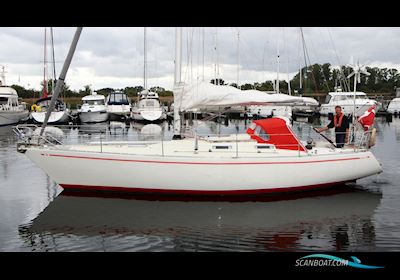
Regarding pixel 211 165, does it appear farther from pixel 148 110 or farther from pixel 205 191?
pixel 148 110

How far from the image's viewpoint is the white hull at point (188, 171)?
11.3m

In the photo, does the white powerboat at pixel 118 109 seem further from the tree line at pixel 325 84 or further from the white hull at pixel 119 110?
the tree line at pixel 325 84

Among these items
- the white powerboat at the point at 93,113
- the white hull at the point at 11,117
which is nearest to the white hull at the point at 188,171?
the white hull at the point at 11,117

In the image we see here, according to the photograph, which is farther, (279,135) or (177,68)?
(177,68)

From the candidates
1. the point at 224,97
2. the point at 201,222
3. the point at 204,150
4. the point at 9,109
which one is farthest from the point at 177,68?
the point at 9,109

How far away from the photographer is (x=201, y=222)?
9.98 meters

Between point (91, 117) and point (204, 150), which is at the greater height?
point (91, 117)

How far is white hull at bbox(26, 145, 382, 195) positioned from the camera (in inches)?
446

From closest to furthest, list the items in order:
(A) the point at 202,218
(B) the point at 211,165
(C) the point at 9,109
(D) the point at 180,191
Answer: (A) the point at 202,218 < (B) the point at 211,165 < (D) the point at 180,191 < (C) the point at 9,109

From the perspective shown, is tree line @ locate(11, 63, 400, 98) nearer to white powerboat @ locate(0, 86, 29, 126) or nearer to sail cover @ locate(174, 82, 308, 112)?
white powerboat @ locate(0, 86, 29, 126)

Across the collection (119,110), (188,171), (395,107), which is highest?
(395,107)

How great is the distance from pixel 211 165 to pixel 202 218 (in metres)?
1.61

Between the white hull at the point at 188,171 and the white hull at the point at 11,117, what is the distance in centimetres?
3383
